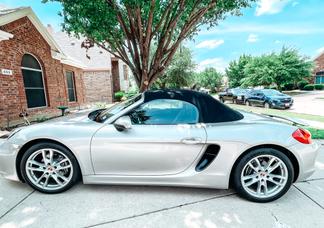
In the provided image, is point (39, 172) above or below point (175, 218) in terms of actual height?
above

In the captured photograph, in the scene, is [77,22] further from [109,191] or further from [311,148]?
[311,148]

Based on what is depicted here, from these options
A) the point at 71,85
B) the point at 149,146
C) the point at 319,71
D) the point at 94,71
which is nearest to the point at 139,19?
the point at 149,146

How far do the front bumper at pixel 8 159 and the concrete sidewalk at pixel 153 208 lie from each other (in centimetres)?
27

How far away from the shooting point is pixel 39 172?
254 centimetres

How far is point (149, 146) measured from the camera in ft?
7.54

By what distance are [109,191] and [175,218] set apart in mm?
988

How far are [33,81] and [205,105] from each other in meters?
8.62

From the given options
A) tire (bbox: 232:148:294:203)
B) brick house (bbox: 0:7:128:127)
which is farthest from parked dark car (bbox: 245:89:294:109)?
brick house (bbox: 0:7:128:127)

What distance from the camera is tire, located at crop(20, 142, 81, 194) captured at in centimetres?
241

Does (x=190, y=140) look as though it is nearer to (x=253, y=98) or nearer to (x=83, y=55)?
(x=253, y=98)

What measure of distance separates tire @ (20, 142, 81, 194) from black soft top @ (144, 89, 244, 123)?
4.20ft

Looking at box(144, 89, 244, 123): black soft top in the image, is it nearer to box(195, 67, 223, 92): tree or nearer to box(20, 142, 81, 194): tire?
box(20, 142, 81, 194): tire

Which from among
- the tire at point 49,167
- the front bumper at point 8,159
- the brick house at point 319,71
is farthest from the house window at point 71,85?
the brick house at point 319,71

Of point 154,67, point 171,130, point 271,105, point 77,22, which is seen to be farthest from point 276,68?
point 171,130
